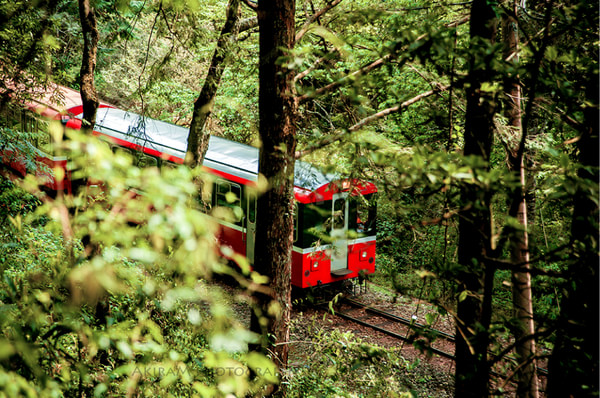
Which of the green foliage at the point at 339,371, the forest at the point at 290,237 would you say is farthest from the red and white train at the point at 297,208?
the forest at the point at 290,237

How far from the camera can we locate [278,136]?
5180 millimetres

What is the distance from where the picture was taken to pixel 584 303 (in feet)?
8.52

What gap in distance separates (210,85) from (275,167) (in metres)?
2.96

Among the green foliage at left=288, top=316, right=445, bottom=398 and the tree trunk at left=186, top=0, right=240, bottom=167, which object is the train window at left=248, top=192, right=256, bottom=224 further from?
the green foliage at left=288, top=316, right=445, bottom=398

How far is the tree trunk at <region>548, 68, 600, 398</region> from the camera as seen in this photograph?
2.35 metres

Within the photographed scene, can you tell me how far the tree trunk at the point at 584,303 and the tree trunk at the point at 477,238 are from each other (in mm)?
399

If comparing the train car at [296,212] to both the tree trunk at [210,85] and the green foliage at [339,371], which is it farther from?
the green foliage at [339,371]

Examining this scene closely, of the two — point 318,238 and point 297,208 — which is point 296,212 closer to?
point 297,208

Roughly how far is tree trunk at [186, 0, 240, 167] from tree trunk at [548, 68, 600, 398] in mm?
5606

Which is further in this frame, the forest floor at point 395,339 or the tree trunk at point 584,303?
the forest floor at point 395,339

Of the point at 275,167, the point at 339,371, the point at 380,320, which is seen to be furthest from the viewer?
the point at 380,320

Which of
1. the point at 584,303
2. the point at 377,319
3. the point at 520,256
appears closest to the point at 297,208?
the point at 377,319

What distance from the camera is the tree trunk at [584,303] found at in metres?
2.35

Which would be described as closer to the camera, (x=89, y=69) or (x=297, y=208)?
(x=89, y=69)
